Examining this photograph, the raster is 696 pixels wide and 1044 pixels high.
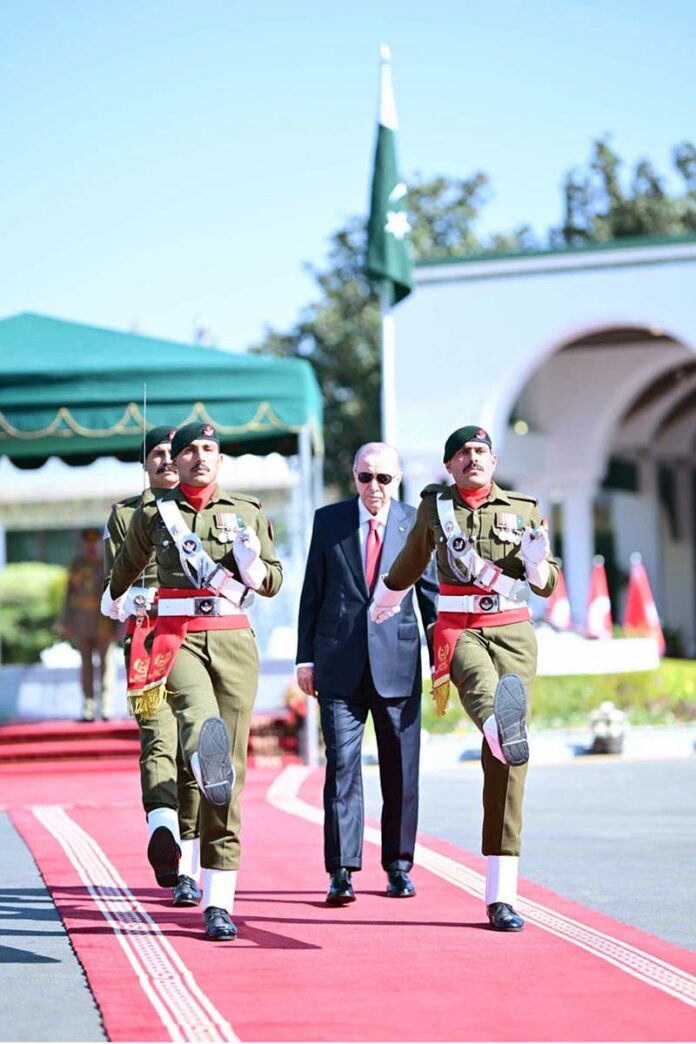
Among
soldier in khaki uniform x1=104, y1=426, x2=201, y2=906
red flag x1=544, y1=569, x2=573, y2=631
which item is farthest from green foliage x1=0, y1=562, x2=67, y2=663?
soldier in khaki uniform x1=104, y1=426, x2=201, y2=906

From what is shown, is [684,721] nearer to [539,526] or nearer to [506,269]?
[506,269]

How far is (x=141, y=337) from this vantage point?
1512cm

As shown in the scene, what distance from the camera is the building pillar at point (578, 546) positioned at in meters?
29.6

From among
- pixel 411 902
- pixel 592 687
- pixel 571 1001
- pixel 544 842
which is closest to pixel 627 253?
pixel 592 687

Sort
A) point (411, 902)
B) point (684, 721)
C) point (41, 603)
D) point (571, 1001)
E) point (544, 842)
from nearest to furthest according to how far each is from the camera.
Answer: point (571, 1001) → point (411, 902) → point (544, 842) → point (684, 721) → point (41, 603)

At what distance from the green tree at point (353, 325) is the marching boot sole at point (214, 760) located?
36.5m

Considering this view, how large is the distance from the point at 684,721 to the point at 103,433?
7.78m

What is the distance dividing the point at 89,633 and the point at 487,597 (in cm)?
975

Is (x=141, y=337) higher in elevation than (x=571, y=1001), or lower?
higher

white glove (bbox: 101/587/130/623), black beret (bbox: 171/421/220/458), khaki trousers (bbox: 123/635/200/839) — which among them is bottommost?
khaki trousers (bbox: 123/635/200/839)

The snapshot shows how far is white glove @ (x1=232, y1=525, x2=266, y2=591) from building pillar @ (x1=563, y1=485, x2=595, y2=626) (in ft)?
73.8

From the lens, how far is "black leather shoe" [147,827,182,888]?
752cm

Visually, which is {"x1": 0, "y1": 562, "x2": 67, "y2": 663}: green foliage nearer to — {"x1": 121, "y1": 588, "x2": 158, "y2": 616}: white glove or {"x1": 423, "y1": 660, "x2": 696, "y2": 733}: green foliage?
Answer: {"x1": 423, "y1": 660, "x2": 696, "y2": 733}: green foliage

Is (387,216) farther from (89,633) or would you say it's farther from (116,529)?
(116,529)
